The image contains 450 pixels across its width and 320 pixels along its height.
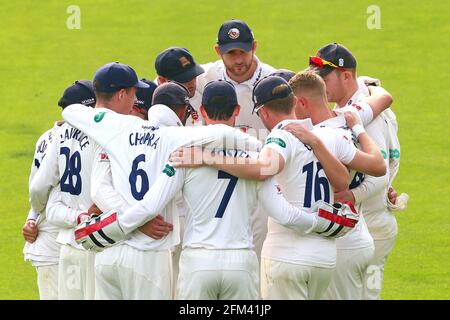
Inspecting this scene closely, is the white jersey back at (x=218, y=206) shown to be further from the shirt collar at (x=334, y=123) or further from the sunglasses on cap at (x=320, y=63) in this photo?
the sunglasses on cap at (x=320, y=63)

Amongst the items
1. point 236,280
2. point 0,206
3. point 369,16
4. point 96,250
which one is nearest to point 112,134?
point 96,250

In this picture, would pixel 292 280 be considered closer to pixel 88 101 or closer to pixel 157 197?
pixel 157 197

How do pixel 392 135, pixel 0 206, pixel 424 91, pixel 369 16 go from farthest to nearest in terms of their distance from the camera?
pixel 369 16
pixel 424 91
pixel 0 206
pixel 392 135

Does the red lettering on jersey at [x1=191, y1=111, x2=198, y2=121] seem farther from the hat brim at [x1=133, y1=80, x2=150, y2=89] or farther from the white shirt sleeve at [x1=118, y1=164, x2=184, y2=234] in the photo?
the white shirt sleeve at [x1=118, y1=164, x2=184, y2=234]

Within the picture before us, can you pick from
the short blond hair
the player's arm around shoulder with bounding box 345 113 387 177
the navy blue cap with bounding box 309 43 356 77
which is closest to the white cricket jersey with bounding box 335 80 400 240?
the navy blue cap with bounding box 309 43 356 77

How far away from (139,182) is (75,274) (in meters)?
0.96

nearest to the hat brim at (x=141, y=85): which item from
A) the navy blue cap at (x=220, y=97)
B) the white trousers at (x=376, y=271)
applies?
the navy blue cap at (x=220, y=97)

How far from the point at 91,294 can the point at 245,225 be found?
1229mm

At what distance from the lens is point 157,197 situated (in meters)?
6.62

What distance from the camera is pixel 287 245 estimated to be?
6.88 meters

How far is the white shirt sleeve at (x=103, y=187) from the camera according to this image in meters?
6.79

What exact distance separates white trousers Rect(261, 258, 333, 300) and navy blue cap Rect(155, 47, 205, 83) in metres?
1.72

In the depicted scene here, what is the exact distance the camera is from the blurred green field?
1385 centimetres

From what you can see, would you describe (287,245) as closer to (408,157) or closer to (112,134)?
(112,134)
